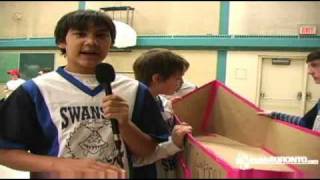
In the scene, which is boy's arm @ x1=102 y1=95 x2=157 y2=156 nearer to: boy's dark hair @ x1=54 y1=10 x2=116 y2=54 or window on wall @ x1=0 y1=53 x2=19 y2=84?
boy's dark hair @ x1=54 y1=10 x2=116 y2=54

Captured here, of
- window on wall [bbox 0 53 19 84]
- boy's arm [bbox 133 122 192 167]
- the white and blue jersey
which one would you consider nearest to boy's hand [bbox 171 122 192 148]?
boy's arm [bbox 133 122 192 167]

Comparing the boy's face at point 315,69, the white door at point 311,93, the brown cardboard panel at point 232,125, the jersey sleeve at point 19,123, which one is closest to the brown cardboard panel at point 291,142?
the brown cardboard panel at point 232,125

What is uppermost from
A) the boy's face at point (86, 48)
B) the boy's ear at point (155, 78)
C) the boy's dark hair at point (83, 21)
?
the boy's dark hair at point (83, 21)

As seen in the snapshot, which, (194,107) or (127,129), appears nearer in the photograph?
(127,129)

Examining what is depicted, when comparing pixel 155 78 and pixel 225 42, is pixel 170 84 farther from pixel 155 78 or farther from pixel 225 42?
pixel 225 42

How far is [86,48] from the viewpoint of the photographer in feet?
2.22

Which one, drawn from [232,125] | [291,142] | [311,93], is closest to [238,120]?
[232,125]

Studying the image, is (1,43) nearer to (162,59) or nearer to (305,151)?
(162,59)

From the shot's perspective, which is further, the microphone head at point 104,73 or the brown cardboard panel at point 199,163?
the microphone head at point 104,73

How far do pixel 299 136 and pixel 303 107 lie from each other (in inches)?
22.4

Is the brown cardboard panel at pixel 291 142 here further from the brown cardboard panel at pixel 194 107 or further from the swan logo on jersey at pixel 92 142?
the swan logo on jersey at pixel 92 142

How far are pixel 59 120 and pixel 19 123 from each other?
70 mm

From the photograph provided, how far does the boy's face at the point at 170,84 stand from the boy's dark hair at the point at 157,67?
0.01 metres

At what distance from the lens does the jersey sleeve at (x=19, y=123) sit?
2.10ft
